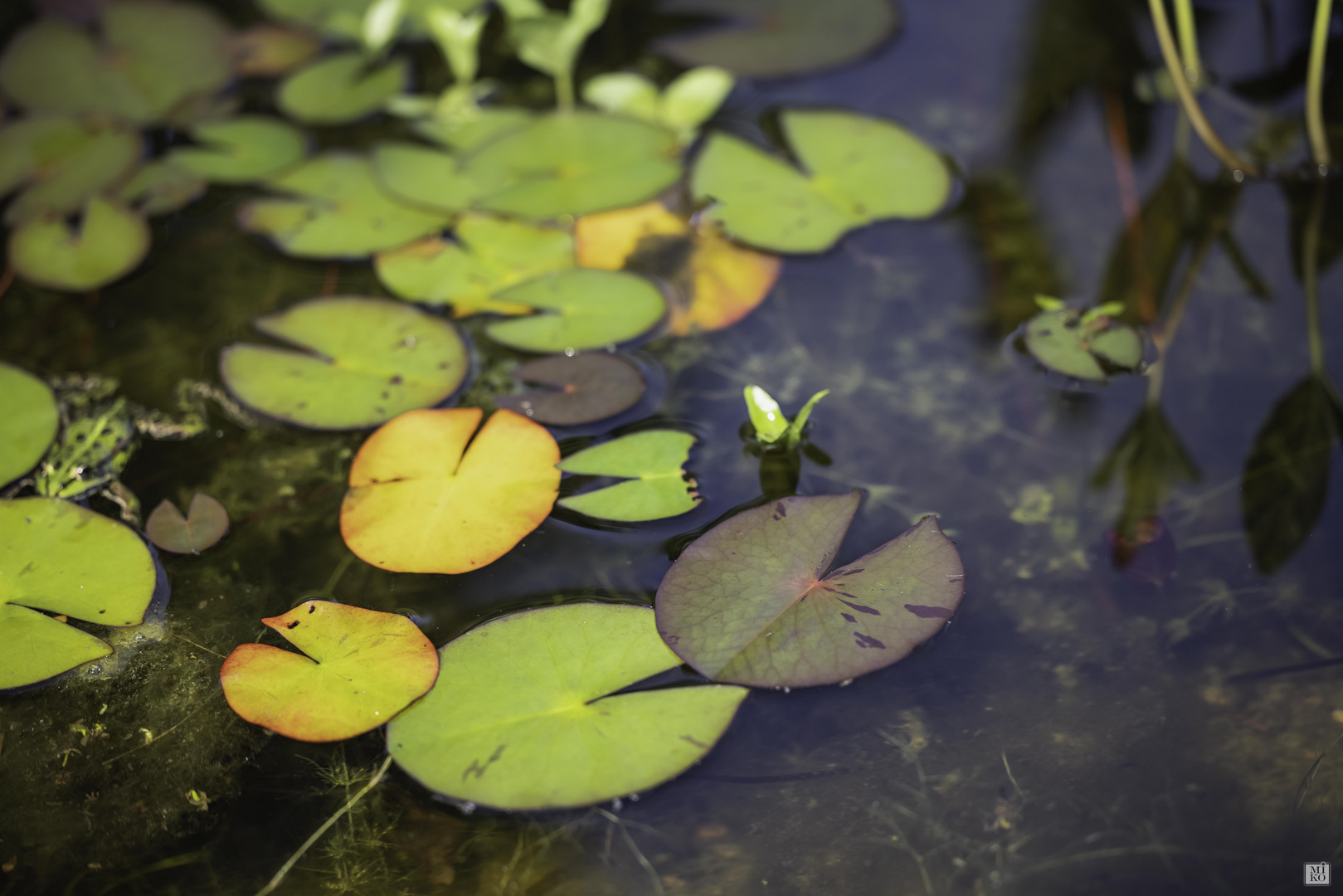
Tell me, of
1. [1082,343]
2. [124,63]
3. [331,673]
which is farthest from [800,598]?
[124,63]

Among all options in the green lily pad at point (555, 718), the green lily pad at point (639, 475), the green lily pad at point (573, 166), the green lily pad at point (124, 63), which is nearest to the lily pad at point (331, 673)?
the green lily pad at point (555, 718)

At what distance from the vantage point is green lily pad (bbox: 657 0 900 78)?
2.47m

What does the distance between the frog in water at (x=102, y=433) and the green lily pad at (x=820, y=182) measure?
118 centimetres

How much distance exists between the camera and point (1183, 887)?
3.99 ft

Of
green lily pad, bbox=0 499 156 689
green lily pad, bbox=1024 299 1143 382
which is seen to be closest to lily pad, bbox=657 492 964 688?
green lily pad, bbox=1024 299 1143 382

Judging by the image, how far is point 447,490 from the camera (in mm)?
1587

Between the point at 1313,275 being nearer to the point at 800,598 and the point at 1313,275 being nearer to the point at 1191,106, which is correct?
the point at 1191,106

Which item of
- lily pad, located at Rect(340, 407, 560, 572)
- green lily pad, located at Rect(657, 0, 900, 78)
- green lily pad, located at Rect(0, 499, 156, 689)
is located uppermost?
green lily pad, located at Rect(657, 0, 900, 78)

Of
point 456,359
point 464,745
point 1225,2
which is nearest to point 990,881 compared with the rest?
point 464,745

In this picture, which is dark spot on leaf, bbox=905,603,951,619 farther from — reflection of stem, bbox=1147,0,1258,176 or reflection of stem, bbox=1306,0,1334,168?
reflection of stem, bbox=1306,0,1334,168

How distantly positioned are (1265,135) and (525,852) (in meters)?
2.33

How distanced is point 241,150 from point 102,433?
899 mm

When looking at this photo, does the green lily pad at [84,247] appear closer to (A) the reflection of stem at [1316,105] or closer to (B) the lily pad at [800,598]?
(B) the lily pad at [800,598]

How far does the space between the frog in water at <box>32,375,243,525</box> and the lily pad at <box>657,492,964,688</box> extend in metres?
1.02
